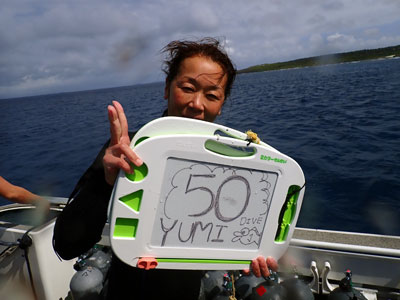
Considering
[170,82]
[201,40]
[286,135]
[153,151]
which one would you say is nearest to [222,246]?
[153,151]

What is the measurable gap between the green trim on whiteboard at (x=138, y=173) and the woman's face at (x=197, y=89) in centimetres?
42

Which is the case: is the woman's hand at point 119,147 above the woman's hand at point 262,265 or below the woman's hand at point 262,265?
above

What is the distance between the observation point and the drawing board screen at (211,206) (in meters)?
1.21

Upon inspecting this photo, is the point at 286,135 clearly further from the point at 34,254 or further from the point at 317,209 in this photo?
the point at 34,254

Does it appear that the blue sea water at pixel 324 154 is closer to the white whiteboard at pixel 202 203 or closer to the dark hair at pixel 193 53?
the dark hair at pixel 193 53

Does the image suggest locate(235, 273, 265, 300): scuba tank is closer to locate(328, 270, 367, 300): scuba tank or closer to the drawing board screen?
locate(328, 270, 367, 300): scuba tank

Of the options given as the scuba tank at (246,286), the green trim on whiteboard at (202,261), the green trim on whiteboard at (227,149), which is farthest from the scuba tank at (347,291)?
the green trim on whiteboard at (227,149)

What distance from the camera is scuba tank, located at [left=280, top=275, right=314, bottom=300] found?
2398 millimetres

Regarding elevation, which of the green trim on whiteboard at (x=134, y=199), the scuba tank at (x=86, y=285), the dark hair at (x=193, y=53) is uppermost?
the dark hair at (x=193, y=53)

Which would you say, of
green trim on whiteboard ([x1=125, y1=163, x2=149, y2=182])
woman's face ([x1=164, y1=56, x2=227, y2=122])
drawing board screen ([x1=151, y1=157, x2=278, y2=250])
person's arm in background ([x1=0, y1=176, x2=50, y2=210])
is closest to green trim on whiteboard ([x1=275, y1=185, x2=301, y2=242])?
drawing board screen ([x1=151, y1=157, x2=278, y2=250])

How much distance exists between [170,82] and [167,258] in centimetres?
96

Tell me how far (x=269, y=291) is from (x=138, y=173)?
1927 mm

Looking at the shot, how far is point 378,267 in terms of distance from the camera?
238cm

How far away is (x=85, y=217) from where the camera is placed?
1215 mm
